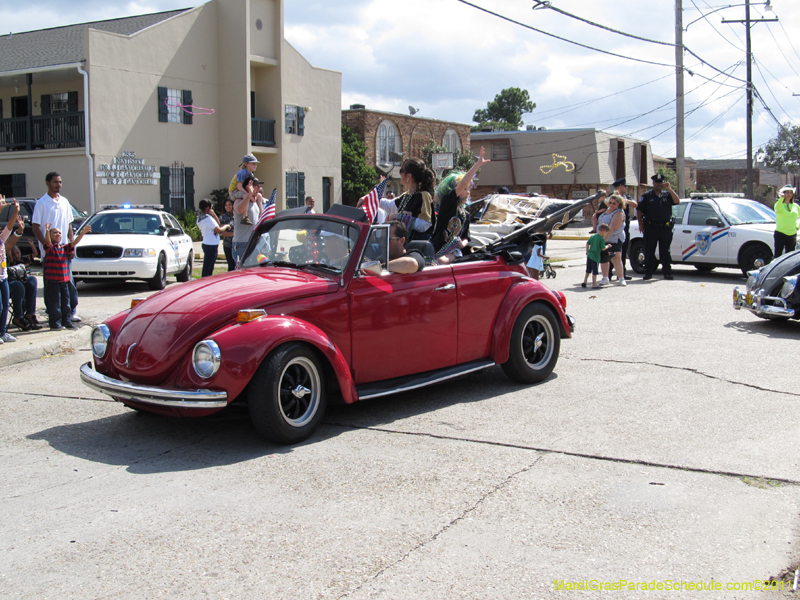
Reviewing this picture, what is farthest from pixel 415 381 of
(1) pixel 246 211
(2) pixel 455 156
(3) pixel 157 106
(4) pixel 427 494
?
(2) pixel 455 156

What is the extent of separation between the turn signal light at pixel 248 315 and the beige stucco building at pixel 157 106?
22822 millimetres

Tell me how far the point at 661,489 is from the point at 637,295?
905 centimetres

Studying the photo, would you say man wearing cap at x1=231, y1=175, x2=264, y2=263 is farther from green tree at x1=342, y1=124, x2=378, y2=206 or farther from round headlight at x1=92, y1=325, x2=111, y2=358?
green tree at x1=342, y1=124, x2=378, y2=206

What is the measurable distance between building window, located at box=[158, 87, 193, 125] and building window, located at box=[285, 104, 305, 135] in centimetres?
487

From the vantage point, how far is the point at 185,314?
504 cm

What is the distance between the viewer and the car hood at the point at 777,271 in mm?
9508

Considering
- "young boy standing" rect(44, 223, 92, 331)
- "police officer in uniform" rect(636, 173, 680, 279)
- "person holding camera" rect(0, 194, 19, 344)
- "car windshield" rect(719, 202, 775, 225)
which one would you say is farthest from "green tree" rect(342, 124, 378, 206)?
"person holding camera" rect(0, 194, 19, 344)

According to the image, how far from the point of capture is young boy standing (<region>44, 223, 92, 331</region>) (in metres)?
9.18

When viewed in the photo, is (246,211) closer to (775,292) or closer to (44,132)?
(775,292)

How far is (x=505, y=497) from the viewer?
4188 millimetres

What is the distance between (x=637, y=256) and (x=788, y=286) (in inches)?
288

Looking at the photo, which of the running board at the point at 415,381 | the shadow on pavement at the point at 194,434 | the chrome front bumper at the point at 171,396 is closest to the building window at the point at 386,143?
the running board at the point at 415,381

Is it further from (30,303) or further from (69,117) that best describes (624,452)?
(69,117)

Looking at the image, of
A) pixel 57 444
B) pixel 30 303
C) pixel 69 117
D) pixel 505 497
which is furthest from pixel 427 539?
pixel 69 117
